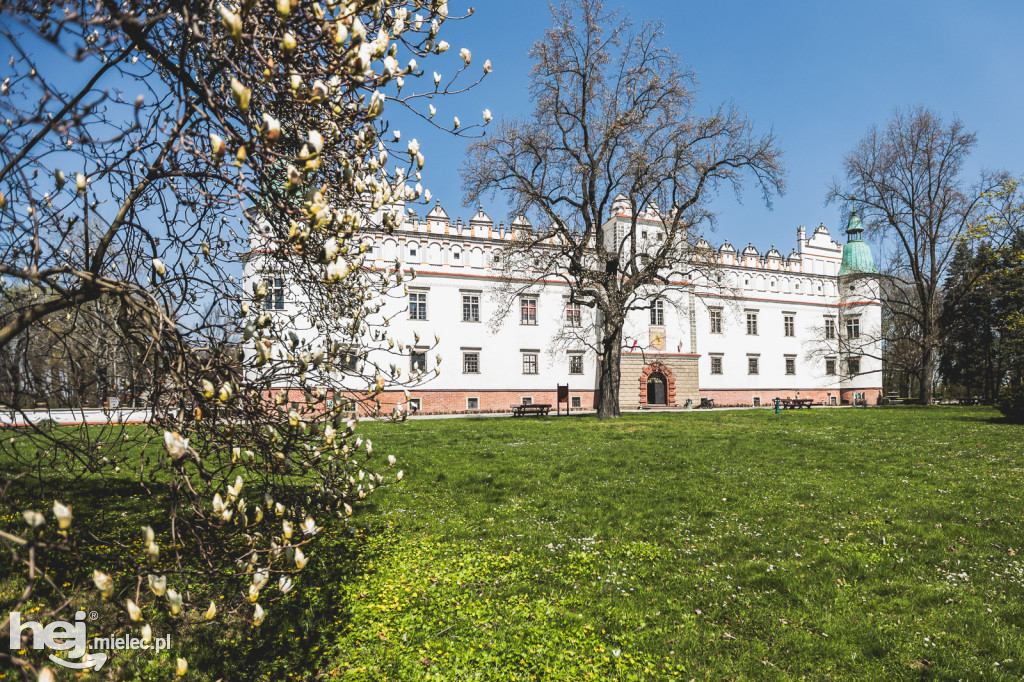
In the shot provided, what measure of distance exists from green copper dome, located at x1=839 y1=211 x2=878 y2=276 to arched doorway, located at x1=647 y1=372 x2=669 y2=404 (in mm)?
22654

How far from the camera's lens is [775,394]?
132 ft

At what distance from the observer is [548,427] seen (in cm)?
1830

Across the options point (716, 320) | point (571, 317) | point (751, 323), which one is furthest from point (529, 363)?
point (751, 323)

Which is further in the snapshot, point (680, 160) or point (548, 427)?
point (680, 160)

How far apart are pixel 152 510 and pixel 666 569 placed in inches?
312

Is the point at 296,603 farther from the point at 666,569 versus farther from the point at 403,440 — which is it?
the point at 403,440

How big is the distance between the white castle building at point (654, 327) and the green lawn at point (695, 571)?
45.1 ft

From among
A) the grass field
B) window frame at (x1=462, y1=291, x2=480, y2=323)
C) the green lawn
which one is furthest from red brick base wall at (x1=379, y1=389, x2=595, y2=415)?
the grass field

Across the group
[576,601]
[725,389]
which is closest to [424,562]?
[576,601]

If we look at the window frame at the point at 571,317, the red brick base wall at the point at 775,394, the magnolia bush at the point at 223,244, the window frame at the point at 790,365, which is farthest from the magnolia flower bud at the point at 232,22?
the window frame at the point at 790,365

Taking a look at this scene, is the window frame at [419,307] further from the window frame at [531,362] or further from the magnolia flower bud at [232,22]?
the magnolia flower bud at [232,22]

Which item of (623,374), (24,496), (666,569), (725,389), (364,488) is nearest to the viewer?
(364,488)

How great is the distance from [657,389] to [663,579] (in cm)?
3191

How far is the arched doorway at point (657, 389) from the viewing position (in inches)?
1427
